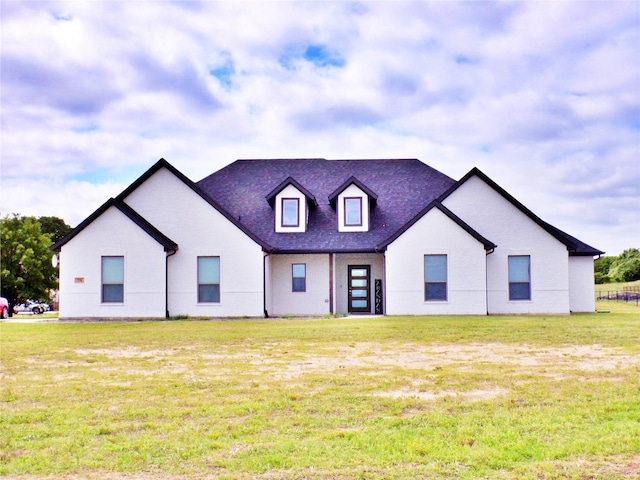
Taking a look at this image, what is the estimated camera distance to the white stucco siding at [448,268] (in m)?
28.3

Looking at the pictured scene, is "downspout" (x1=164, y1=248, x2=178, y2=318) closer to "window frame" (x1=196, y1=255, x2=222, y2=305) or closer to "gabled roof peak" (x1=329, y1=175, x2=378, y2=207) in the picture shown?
"window frame" (x1=196, y1=255, x2=222, y2=305)

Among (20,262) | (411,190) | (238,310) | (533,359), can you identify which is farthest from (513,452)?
(20,262)

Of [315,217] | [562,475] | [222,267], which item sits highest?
[315,217]

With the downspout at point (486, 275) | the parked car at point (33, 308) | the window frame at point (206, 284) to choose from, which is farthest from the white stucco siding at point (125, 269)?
the parked car at point (33, 308)

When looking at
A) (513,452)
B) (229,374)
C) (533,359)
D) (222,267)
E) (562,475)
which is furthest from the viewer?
(222,267)

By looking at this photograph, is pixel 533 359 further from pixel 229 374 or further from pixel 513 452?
pixel 513 452

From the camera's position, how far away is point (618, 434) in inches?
275

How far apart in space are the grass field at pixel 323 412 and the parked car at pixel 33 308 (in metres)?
39.6

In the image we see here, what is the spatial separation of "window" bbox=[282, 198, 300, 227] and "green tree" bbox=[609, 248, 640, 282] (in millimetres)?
75213

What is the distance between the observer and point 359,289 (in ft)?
103

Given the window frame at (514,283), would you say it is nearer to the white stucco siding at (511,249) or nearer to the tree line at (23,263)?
the white stucco siding at (511,249)

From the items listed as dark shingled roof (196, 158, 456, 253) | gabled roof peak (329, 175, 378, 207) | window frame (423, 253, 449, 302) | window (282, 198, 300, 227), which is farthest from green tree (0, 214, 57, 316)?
window frame (423, 253, 449, 302)

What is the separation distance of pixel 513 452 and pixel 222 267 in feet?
76.6

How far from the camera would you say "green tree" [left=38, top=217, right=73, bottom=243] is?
7862cm
